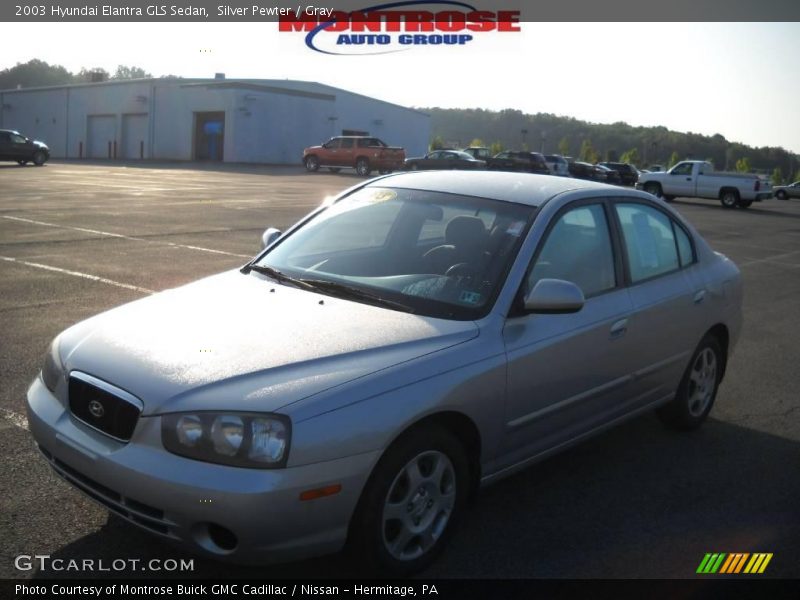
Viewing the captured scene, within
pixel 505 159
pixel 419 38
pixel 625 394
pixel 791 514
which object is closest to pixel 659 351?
pixel 625 394

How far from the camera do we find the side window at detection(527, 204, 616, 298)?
4.28 metres

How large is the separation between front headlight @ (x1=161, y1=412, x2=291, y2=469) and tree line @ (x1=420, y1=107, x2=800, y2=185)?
116 m

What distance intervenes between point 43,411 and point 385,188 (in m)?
2.23

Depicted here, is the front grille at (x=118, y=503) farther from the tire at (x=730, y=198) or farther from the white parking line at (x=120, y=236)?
the tire at (x=730, y=198)

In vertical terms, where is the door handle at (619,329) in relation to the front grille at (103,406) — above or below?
above

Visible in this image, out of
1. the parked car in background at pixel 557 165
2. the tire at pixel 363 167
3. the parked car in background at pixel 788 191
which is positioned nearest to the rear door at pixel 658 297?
the tire at pixel 363 167

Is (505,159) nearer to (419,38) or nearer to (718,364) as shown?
(419,38)

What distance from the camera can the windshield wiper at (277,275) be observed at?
425cm

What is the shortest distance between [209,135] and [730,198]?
35033 millimetres

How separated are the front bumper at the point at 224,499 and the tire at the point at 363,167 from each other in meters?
42.0

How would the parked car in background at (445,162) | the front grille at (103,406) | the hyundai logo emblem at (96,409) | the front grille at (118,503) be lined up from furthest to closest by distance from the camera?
the parked car in background at (445,162) < the hyundai logo emblem at (96,409) < the front grille at (103,406) < the front grille at (118,503)

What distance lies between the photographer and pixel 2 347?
21.4 ft

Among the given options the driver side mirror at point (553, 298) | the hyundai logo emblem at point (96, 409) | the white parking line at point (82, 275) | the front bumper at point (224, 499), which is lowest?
the white parking line at point (82, 275)

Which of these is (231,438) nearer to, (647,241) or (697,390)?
(647,241)
